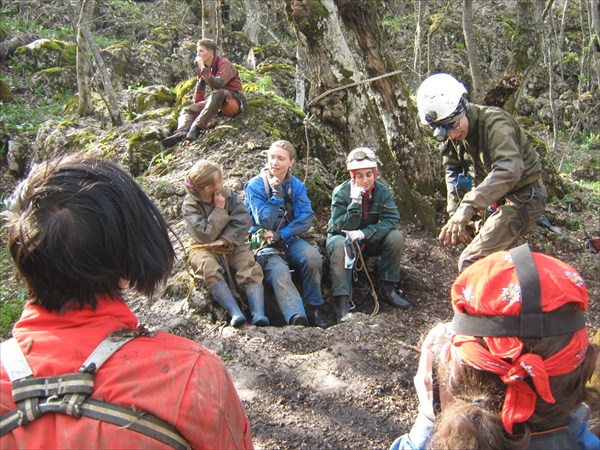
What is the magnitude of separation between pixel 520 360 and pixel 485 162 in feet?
11.1

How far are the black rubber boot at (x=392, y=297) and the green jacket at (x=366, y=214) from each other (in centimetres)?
50

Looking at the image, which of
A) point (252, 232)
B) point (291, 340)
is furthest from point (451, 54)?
point (291, 340)

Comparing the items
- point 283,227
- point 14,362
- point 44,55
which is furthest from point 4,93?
point 14,362

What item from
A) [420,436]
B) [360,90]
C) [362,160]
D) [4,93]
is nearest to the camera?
[420,436]

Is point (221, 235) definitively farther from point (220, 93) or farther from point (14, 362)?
point (14, 362)

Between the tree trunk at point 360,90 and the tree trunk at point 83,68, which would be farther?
the tree trunk at point 83,68

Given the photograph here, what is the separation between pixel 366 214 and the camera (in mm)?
5301

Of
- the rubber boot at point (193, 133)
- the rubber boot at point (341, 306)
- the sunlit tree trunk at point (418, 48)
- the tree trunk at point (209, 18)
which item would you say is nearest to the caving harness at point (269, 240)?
the rubber boot at point (341, 306)

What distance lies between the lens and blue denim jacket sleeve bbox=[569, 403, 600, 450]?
1.47 meters

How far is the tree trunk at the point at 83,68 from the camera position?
9.01m

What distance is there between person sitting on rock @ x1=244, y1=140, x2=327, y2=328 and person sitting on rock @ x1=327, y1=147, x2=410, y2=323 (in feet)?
0.69

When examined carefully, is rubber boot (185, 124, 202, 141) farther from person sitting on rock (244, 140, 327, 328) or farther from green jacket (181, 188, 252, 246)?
green jacket (181, 188, 252, 246)

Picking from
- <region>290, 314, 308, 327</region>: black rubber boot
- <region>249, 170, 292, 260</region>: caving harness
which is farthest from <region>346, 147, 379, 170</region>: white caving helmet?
<region>290, 314, 308, 327</region>: black rubber boot

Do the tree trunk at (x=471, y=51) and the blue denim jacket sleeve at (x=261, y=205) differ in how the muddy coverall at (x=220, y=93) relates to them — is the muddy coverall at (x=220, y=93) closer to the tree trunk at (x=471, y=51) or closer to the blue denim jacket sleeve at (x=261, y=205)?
the blue denim jacket sleeve at (x=261, y=205)
